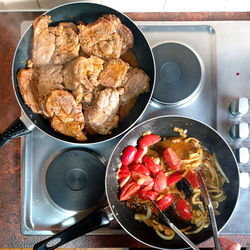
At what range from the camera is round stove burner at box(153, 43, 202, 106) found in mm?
1853

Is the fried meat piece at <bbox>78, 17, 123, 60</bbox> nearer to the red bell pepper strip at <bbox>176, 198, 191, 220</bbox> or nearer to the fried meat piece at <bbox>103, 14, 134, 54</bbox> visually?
the fried meat piece at <bbox>103, 14, 134, 54</bbox>

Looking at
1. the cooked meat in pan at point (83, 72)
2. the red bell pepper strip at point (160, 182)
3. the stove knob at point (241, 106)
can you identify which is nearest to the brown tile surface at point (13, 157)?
the red bell pepper strip at point (160, 182)

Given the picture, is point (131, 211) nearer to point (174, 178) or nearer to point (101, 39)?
point (174, 178)

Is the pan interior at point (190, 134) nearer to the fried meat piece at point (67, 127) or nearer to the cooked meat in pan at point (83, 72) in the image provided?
the fried meat piece at point (67, 127)

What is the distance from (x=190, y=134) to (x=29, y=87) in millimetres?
1048

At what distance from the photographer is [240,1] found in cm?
193

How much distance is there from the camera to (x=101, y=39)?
5.66 feet

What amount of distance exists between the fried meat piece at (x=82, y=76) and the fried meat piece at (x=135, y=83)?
0.59ft

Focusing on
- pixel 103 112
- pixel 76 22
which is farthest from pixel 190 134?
pixel 76 22

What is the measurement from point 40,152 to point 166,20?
1268 millimetres

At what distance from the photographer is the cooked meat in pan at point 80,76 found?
5.54ft

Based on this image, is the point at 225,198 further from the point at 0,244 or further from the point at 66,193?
the point at 0,244

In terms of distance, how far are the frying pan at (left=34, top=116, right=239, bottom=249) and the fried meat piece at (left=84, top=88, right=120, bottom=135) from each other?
0.13m

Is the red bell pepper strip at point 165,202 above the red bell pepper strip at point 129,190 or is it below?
below
